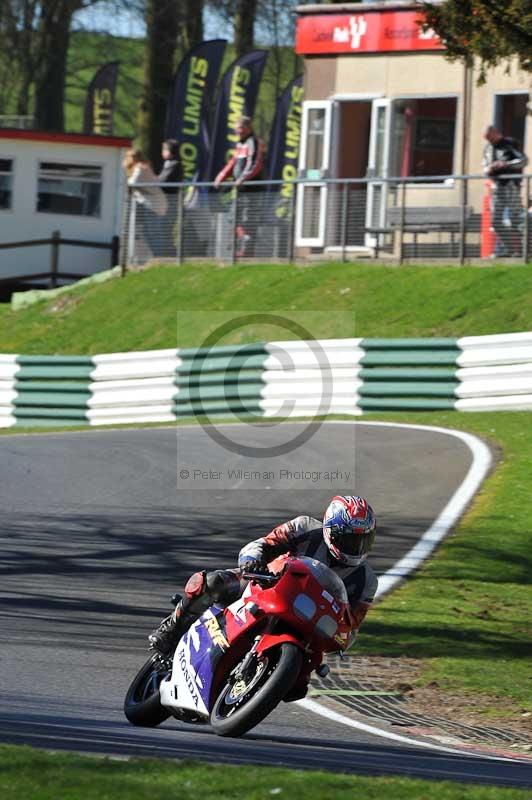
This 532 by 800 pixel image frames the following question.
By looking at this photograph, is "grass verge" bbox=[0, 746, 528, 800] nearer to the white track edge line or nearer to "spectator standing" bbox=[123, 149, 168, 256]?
the white track edge line

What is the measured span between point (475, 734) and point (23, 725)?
2498 millimetres

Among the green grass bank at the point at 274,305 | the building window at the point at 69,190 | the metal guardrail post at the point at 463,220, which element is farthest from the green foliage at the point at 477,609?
the building window at the point at 69,190

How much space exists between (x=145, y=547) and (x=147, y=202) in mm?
14439

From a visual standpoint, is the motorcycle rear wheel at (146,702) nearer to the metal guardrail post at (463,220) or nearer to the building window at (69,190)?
the metal guardrail post at (463,220)

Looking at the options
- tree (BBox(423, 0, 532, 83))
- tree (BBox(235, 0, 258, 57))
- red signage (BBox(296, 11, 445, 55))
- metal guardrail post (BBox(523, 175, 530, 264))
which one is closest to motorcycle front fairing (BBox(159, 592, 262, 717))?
tree (BBox(423, 0, 532, 83))

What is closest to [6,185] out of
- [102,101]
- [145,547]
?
[102,101]

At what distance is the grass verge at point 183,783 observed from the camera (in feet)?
17.4

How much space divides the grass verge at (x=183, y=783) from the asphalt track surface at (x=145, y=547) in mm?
482

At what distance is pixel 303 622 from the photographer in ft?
22.8

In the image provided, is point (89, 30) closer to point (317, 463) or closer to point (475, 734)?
point (317, 463)

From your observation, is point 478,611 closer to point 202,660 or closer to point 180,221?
point 202,660

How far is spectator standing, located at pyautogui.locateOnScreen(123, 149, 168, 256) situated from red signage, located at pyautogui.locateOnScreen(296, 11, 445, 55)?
3601 millimetres

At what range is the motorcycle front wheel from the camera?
21.7 ft

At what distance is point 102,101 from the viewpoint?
37125 mm
